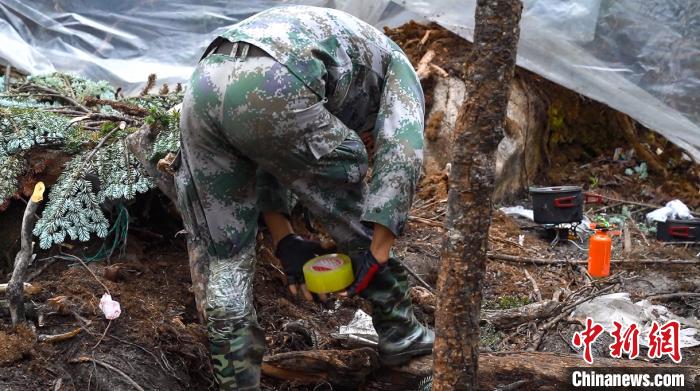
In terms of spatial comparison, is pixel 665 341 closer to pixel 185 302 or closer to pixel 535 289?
pixel 535 289

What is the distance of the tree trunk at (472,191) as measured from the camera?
2309 millimetres

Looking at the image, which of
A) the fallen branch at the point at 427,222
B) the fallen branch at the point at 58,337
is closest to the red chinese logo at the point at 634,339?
the fallen branch at the point at 427,222

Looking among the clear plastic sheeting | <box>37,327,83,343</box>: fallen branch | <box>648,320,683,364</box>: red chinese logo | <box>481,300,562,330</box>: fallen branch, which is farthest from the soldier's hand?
the clear plastic sheeting

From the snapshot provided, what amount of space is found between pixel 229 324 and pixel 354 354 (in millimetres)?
645

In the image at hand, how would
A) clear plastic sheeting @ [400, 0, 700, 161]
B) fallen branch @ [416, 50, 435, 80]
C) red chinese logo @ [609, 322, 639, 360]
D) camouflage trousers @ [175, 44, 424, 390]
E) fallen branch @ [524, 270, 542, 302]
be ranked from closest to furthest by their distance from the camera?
camouflage trousers @ [175, 44, 424, 390] < red chinese logo @ [609, 322, 639, 360] < fallen branch @ [524, 270, 542, 302] < clear plastic sheeting @ [400, 0, 700, 161] < fallen branch @ [416, 50, 435, 80]

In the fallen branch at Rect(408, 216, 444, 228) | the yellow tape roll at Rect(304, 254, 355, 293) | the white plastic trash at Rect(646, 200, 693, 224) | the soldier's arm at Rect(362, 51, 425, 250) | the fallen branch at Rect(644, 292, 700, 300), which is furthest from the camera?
the white plastic trash at Rect(646, 200, 693, 224)

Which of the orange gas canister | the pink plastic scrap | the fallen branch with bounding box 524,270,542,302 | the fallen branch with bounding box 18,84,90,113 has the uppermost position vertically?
the fallen branch with bounding box 18,84,90,113

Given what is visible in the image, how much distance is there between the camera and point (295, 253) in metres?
3.35

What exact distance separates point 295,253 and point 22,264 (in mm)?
1034

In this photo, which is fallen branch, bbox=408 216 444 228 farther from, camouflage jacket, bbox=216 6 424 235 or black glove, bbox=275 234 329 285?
camouflage jacket, bbox=216 6 424 235

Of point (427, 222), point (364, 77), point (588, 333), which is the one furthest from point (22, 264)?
point (427, 222)

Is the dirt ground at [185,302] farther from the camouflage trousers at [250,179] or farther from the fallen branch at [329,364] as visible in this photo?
the camouflage trousers at [250,179]

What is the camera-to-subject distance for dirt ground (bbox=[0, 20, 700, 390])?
10.4 ft

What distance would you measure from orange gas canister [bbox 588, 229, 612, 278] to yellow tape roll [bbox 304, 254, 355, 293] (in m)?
2.22
